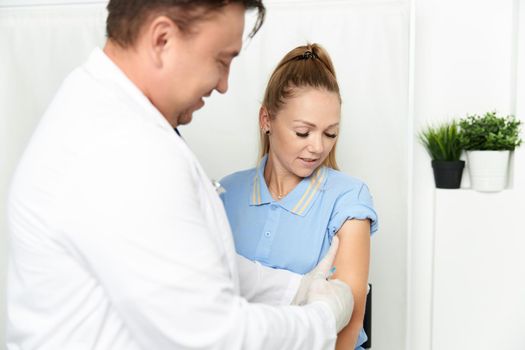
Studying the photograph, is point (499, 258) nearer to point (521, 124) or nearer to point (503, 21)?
point (521, 124)

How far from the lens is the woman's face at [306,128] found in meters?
1.61

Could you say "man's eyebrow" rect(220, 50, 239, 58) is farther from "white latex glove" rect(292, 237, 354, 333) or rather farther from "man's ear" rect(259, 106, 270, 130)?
"man's ear" rect(259, 106, 270, 130)

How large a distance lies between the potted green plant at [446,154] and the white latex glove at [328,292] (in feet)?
3.34

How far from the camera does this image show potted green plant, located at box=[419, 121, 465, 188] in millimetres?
2404

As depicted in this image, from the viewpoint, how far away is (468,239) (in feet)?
8.00

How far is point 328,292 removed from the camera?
1.24m

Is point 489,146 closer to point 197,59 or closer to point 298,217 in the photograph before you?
point 298,217

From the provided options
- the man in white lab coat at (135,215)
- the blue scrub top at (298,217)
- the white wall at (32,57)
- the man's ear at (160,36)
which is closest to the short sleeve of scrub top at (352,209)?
the blue scrub top at (298,217)

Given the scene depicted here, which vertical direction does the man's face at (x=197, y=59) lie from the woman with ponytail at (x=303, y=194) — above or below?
above

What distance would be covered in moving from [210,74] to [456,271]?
5.80 ft

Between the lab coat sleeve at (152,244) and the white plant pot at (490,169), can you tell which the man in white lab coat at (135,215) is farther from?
the white plant pot at (490,169)

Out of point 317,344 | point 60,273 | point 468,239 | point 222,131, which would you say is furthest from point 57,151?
point 468,239

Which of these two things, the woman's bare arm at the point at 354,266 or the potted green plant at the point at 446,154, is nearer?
the woman's bare arm at the point at 354,266

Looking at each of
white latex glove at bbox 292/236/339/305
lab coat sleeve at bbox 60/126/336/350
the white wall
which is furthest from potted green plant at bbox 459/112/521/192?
lab coat sleeve at bbox 60/126/336/350
